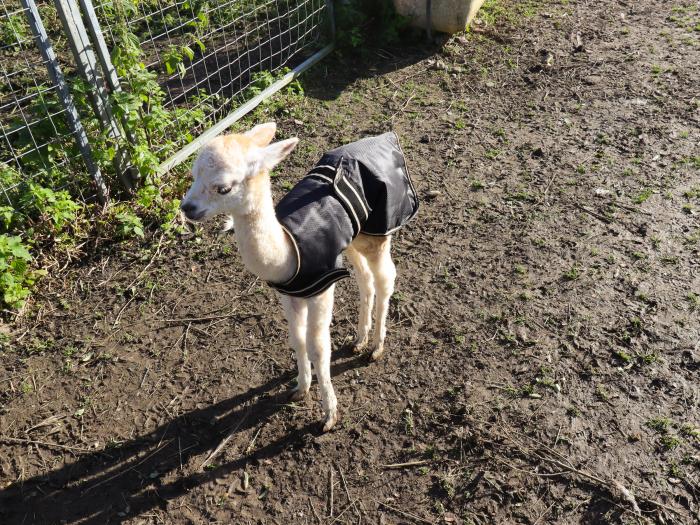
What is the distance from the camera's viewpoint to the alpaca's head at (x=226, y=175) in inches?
102

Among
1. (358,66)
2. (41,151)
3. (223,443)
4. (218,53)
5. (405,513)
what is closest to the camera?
(405,513)

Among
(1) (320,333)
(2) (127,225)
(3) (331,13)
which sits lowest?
(2) (127,225)

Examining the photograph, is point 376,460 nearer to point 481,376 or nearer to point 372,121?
point 481,376

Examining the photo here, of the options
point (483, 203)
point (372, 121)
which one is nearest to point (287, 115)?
point (372, 121)

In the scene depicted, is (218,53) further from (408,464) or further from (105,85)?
(408,464)

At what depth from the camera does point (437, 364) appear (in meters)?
3.83

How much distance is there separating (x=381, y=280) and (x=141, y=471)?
5.66ft

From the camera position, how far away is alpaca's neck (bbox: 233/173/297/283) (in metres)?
2.72

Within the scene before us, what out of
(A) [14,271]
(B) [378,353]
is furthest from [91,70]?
(B) [378,353]

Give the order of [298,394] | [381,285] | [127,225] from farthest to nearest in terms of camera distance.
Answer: [127,225] → [298,394] → [381,285]

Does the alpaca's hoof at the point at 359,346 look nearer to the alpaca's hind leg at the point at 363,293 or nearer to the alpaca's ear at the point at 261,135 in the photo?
the alpaca's hind leg at the point at 363,293

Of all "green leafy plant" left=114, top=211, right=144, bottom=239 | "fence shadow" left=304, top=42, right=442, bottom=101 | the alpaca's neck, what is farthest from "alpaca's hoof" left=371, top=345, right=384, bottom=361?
"fence shadow" left=304, top=42, right=442, bottom=101

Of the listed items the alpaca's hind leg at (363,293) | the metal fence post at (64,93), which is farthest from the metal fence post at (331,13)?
the alpaca's hind leg at (363,293)

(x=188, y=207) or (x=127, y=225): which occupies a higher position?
(x=188, y=207)
